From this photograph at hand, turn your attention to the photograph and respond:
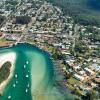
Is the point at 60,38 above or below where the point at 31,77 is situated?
below

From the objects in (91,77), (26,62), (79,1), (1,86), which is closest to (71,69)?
(91,77)

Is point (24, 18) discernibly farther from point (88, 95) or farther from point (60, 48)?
point (88, 95)

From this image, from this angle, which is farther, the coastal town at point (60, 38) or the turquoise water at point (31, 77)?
the coastal town at point (60, 38)

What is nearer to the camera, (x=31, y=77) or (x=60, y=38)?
(x=31, y=77)
